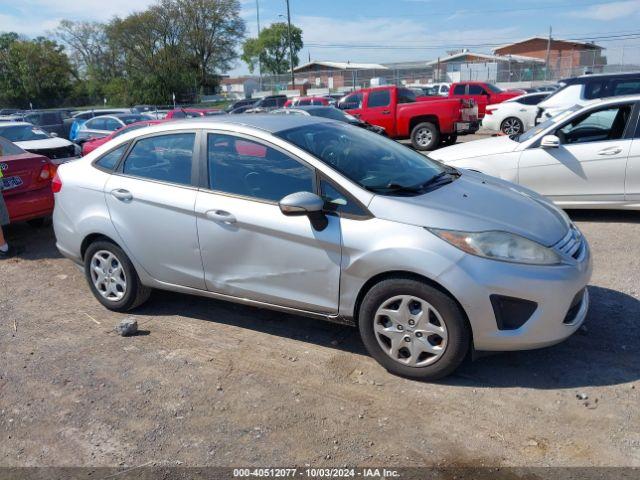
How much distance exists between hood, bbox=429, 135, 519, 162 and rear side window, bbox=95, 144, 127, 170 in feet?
14.0

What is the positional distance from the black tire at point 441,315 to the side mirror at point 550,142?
4.24m

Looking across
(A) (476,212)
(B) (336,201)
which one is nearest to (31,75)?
(B) (336,201)

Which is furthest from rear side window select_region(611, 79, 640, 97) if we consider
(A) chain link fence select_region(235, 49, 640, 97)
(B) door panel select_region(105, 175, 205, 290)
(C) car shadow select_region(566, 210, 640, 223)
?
(A) chain link fence select_region(235, 49, 640, 97)

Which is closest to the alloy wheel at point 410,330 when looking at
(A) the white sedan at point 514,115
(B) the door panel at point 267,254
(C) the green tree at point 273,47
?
(B) the door panel at point 267,254

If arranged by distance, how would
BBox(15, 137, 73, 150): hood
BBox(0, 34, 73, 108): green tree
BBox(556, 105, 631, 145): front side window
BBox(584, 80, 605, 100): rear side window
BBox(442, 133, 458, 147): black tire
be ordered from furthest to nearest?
BBox(0, 34, 73, 108): green tree
BBox(442, 133, 458, 147): black tire
BBox(584, 80, 605, 100): rear side window
BBox(15, 137, 73, 150): hood
BBox(556, 105, 631, 145): front side window

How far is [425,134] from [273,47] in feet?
304

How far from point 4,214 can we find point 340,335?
480 centimetres

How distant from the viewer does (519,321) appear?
334cm

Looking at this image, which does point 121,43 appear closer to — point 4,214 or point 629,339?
point 4,214

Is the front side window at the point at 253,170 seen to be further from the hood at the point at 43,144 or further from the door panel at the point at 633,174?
the hood at the point at 43,144

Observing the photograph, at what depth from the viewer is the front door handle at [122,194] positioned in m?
4.51

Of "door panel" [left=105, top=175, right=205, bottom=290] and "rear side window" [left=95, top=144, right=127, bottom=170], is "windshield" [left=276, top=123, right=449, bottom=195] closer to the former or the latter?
"door panel" [left=105, top=175, right=205, bottom=290]

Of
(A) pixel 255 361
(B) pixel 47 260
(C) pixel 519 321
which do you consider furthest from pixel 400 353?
(B) pixel 47 260

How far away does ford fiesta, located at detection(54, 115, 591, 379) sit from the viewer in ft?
10.9
